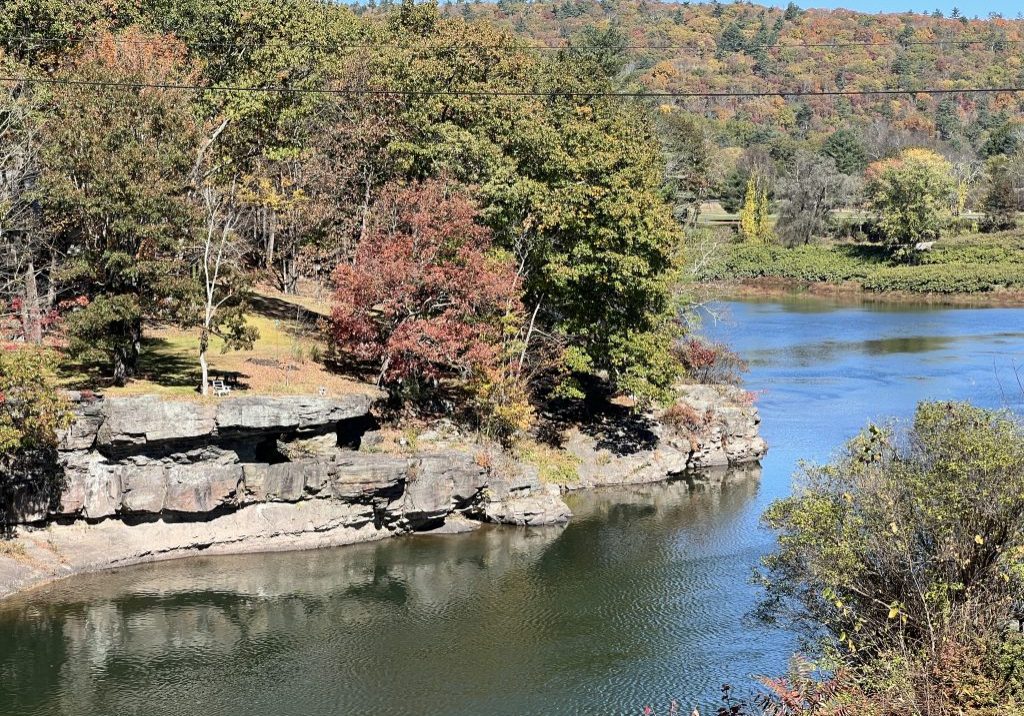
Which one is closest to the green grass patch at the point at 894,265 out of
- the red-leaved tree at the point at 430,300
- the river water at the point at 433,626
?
the red-leaved tree at the point at 430,300

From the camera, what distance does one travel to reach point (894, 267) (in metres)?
97.4

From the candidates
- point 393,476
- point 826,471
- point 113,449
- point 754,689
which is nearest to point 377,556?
point 393,476

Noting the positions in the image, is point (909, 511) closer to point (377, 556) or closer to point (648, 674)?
point (648, 674)

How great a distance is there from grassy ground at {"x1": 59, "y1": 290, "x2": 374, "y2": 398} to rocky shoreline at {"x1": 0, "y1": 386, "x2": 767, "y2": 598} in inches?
59.7

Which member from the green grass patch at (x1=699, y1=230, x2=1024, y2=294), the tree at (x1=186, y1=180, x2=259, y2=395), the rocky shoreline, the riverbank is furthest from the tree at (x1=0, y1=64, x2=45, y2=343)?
the green grass patch at (x1=699, y1=230, x2=1024, y2=294)

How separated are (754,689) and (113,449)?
1871 cm

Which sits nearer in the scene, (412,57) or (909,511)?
(909,511)

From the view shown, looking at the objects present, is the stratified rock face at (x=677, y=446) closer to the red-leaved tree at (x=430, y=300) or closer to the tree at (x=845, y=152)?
the red-leaved tree at (x=430, y=300)

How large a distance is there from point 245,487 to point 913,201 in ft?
270

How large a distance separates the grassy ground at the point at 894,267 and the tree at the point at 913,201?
1.81m

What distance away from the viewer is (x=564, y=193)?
3850 centimetres

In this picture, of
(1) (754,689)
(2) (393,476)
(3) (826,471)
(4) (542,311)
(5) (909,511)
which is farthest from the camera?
(4) (542,311)

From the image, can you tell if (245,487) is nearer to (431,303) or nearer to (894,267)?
(431,303)

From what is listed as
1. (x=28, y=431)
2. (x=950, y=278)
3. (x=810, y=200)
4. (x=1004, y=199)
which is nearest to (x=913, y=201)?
(x=950, y=278)
